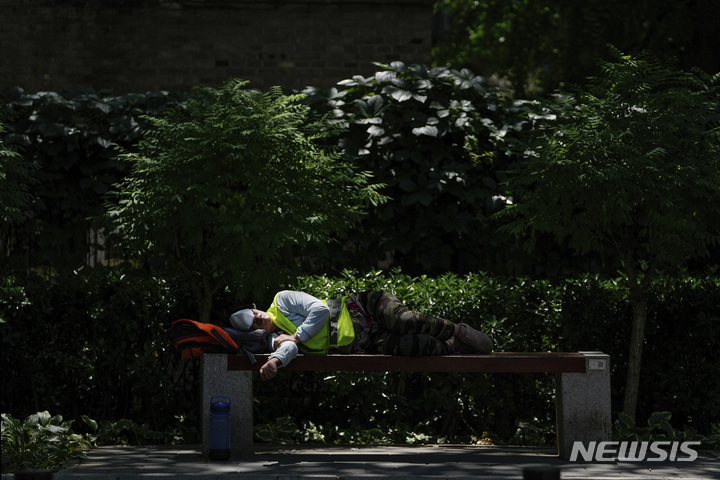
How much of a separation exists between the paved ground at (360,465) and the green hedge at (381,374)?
75 cm

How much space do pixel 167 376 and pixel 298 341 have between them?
1852mm

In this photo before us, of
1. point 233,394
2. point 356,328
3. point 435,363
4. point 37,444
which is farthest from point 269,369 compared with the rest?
point 37,444

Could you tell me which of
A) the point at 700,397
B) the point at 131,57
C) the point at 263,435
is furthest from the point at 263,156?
the point at 131,57

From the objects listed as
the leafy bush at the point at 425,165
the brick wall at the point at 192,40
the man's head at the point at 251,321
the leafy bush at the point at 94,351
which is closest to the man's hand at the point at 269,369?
the man's head at the point at 251,321

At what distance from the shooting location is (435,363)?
7637 millimetres

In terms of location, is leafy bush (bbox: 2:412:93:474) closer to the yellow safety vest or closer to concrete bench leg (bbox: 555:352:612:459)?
the yellow safety vest

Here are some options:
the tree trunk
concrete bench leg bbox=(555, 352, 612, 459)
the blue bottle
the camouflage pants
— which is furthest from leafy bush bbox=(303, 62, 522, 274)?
the blue bottle

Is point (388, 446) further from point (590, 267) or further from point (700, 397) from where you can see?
point (590, 267)

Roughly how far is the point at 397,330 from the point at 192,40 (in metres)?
8.72

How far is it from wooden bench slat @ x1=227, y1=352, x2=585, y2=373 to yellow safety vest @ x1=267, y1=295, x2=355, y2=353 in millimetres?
141

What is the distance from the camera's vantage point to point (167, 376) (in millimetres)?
8922

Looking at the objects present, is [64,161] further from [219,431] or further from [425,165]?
[219,431]

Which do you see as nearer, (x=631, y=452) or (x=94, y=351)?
(x=631, y=452)

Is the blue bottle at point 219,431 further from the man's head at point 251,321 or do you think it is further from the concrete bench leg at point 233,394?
the man's head at point 251,321
